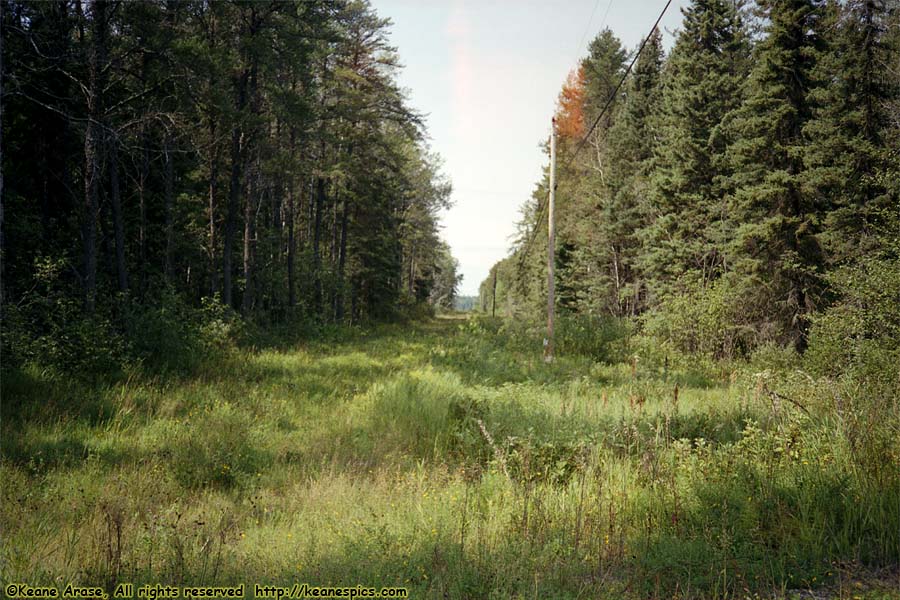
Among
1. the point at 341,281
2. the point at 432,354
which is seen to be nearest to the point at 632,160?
the point at 432,354

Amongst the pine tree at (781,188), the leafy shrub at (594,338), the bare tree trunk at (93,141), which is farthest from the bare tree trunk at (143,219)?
the pine tree at (781,188)

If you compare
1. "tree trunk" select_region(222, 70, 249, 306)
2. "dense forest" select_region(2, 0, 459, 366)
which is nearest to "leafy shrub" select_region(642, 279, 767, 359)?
"dense forest" select_region(2, 0, 459, 366)

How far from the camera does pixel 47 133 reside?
46.0 ft

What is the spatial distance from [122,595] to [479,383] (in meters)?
7.78

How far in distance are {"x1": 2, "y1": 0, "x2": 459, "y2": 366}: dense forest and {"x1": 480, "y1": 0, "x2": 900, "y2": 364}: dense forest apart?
1099 centimetres

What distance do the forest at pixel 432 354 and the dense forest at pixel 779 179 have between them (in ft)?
0.31

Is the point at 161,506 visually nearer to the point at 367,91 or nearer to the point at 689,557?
the point at 689,557

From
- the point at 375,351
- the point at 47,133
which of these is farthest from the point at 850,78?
the point at 47,133

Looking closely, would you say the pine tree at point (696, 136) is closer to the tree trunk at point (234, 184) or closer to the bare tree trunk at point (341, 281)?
the bare tree trunk at point (341, 281)

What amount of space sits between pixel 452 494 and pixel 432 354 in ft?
33.2

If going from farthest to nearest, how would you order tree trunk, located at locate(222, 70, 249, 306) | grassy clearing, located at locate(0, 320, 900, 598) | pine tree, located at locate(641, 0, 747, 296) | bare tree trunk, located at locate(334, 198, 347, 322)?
bare tree trunk, located at locate(334, 198, 347, 322)
pine tree, located at locate(641, 0, 747, 296)
tree trunk, located at locate(222, 70, 249, 306)
grassy clearing, located at locate(0, 320, 900, 598)

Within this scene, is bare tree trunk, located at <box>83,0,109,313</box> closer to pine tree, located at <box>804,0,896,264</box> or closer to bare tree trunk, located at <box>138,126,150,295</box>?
bare tree trunk, located at <box>138,126,150,295</box>

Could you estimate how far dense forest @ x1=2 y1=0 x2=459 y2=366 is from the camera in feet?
31.2

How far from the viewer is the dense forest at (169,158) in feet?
31.2
